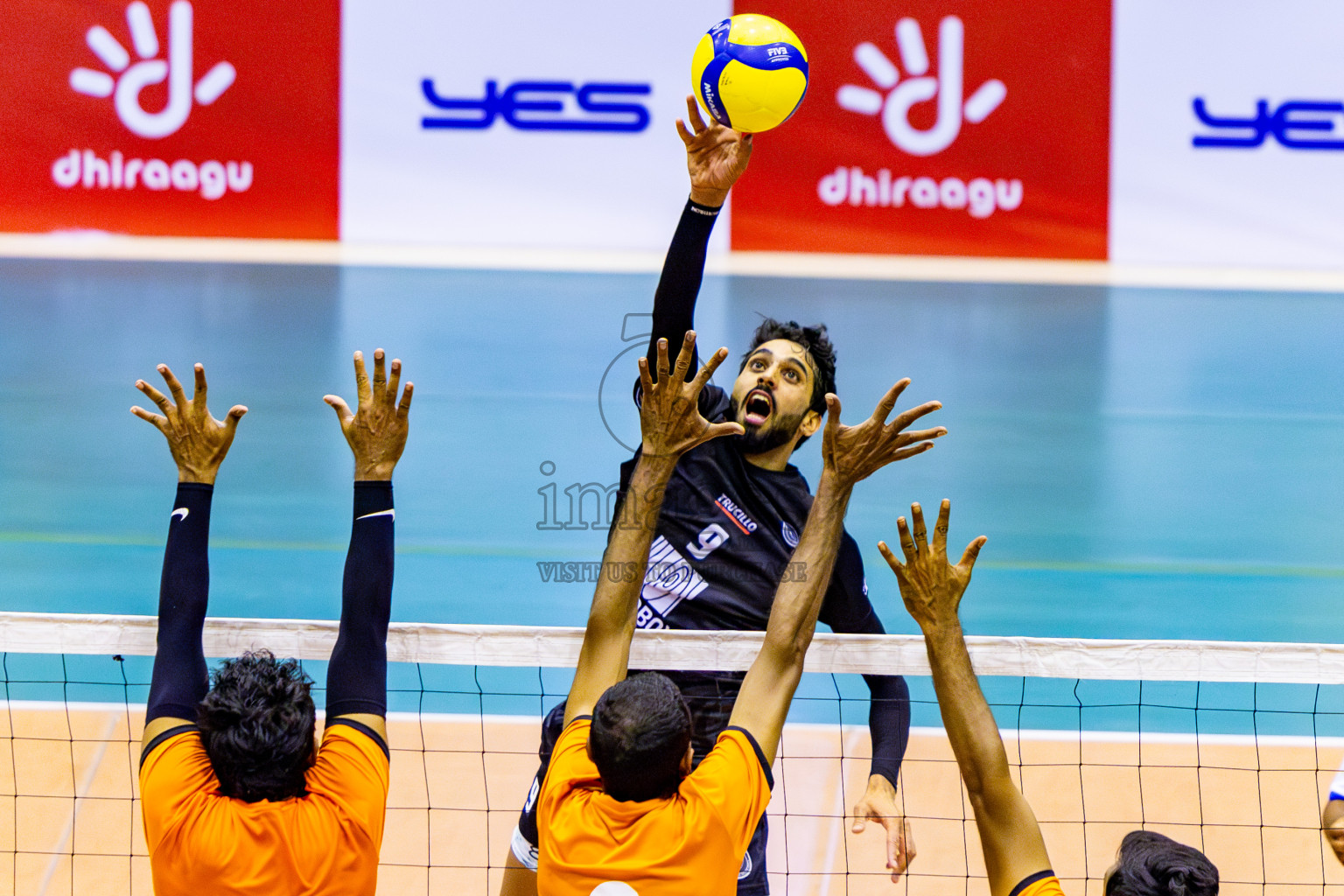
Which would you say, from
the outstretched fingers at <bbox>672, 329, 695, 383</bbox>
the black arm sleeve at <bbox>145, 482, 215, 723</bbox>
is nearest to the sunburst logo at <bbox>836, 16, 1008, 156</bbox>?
the outstretched fingers at <bbox>672, 329, 695, 383</bbox>

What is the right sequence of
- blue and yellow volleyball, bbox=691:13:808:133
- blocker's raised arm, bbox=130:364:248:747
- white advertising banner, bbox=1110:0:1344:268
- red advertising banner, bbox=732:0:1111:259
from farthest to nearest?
red advertising banner, bbox=732:0:1111:259
white advertising banner, bbox=1110:0:1344:268
blue and yellow volleyball, bbox=691:13:808:133
blocker's raised arm, bbox=130:364:248:747

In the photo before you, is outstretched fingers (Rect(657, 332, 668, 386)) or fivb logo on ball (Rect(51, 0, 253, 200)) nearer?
outstretched fingers (Rect(657, 332, 668, 386))

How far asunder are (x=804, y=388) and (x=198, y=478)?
178 cm

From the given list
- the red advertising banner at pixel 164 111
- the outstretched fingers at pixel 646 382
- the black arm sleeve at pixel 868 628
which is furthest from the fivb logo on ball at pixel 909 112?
the outstretched fingers at pixel 646 382

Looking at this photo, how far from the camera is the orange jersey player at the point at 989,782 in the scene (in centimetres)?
263

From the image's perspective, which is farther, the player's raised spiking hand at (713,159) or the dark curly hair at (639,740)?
the player's raised spiking hand at (713,159)

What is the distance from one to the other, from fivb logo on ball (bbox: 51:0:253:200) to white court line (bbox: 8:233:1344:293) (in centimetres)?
77

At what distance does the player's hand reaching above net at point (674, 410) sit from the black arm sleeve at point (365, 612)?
636 mm

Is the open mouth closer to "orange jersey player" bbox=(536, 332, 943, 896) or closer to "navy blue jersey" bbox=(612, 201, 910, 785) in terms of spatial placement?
"navy blue jersey" bbox=(612, 201, 910, 785)

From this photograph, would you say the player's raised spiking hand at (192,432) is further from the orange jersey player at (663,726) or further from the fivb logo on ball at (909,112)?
the fivb logo on ball at (909,112)

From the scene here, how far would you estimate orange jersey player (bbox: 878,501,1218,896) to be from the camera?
8.62 feet

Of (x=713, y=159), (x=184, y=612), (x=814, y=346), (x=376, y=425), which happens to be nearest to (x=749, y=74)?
(x=713, y=159)

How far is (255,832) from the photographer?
269cm

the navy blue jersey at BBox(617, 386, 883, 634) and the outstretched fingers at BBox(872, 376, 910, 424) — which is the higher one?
the outstretched fingers at BBox(872, 376, 910, 424)
